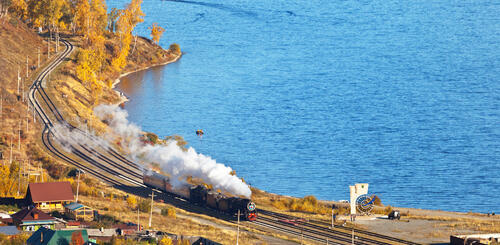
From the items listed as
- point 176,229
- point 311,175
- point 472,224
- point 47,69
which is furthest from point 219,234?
point 47,69

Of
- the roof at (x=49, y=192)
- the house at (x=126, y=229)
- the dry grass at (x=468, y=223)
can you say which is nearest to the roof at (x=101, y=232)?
the house at (x=126, y=229)

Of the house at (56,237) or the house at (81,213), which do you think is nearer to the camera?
the house at (56,237)

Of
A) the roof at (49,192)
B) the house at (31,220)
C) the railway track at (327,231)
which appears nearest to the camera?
the house at (31,220)

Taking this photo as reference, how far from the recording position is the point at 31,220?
91.2 m

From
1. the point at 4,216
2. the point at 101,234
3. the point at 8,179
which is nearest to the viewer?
the point at 101,234

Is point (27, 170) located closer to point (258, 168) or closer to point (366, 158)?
point (258, 168)

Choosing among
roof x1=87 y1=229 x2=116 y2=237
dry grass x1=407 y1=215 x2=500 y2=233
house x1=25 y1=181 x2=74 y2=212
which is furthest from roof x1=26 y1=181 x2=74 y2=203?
dry grass x1=407 y1=215 x2=500 y2=233

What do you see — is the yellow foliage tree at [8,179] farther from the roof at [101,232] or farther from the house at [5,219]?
the roof at [101,232]

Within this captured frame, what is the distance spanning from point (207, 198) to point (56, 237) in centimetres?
3605

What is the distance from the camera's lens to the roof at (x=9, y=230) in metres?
84.5

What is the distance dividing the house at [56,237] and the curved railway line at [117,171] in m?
28.7

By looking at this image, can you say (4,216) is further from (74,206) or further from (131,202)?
(131,202)

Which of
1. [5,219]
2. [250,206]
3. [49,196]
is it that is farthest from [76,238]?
[250,206]

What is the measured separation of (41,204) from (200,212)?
20.3 metres
